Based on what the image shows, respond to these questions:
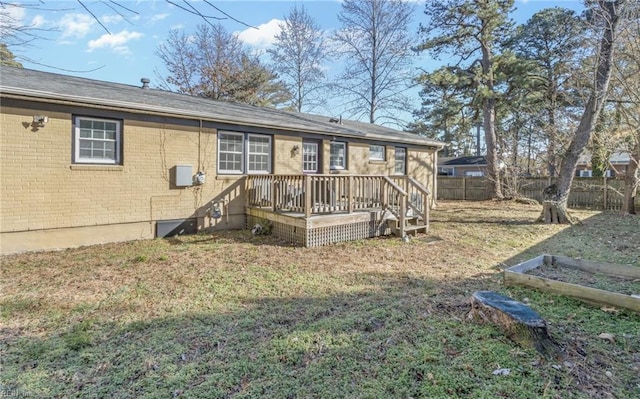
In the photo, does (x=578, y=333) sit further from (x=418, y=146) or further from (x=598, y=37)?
(x=418, y=146)

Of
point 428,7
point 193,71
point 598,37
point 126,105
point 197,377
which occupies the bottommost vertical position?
point 197,377

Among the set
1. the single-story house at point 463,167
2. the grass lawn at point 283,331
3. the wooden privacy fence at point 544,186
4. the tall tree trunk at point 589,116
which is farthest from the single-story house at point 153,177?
the single-story house at point 463,167

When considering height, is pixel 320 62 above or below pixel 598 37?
above

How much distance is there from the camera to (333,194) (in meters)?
8.75

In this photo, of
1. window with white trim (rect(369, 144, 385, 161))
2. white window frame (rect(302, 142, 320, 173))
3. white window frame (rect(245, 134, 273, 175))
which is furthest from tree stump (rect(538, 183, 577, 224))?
white window frame (rect(245, 134, 273, 175))

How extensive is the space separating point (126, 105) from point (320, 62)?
19.7 metres

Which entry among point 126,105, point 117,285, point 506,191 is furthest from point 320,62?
point 117,285

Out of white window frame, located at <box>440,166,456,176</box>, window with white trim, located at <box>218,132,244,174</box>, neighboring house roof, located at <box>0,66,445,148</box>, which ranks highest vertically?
white window frame, located at <box>440,166,456,176</box>

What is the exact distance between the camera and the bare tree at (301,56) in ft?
78.5

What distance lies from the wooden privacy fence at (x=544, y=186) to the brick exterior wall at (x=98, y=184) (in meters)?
14.3

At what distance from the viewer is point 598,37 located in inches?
400

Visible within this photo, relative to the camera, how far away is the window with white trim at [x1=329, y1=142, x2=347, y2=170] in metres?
12.2

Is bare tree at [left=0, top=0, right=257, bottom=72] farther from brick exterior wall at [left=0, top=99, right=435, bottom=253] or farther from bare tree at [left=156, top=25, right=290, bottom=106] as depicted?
bare tree at [left=156, top=25, right=290, bottom=106]

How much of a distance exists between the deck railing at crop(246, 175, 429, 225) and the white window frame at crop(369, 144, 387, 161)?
4.02 m
